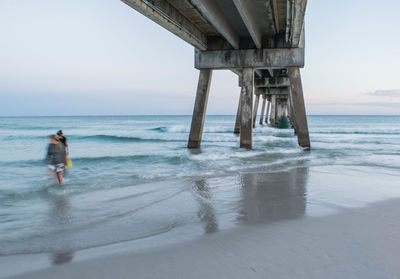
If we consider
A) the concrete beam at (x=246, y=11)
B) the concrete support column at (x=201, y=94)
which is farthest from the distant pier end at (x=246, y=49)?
the concrete beam at (x=246, y=11)

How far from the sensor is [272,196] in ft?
17.1

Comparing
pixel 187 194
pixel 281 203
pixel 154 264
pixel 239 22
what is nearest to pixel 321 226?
pixel 281 203

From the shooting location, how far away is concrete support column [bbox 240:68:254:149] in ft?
39.0

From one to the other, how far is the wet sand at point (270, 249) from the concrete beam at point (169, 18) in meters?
4.81

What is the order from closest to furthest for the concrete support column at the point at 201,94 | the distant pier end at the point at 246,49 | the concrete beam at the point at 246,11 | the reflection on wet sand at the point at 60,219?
the reflection on wet sand at the point at 60,219, the concrete beam at the point at 246,11, the distant pier end at the point at 246,49, the concrete support column at the point at 201,94

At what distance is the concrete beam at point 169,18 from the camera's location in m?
6.85

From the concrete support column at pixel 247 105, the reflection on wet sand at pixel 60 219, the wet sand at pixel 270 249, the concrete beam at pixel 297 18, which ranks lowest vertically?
the reflection on wet sand at pixel 60 219

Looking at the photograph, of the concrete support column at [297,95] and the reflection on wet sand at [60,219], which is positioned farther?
the concrete support column at [297,95]

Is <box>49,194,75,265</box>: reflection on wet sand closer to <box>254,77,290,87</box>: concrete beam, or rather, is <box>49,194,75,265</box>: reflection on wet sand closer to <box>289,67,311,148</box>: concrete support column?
<box>289,67,311,148</box>: concrete support column

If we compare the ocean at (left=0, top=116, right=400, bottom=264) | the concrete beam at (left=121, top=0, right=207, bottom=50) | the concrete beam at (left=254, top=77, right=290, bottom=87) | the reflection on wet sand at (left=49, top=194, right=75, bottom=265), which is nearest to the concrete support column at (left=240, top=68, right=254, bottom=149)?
the concrete beam at (left=121, top=0, right=207, bottom=50)

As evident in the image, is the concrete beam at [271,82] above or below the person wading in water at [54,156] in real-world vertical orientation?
above

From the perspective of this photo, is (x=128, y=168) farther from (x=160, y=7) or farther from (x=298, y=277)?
(x=298, y=277)

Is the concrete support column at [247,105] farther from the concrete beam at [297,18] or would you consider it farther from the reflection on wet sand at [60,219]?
the reflection on wet sand at [60,219]

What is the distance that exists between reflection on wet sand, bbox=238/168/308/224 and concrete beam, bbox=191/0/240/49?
444cm
